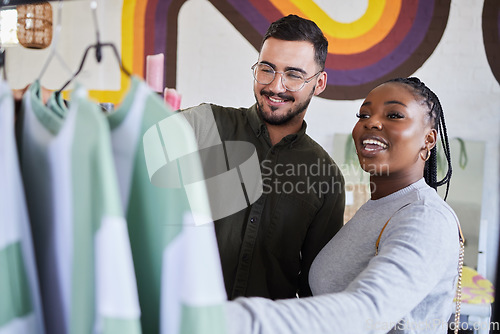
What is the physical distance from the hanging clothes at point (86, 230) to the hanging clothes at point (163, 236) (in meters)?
0.04

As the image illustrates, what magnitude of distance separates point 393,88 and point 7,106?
95 cm

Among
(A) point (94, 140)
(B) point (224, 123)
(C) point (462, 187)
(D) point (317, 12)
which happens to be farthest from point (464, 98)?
(A) point (94, 140)

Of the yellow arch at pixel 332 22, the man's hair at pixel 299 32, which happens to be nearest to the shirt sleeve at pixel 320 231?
the man's hair at pixel 299 32

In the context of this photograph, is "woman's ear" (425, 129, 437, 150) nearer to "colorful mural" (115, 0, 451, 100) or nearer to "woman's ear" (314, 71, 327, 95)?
"woman's ear" (314, 71, 327, 95)

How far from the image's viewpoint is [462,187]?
10.0ft

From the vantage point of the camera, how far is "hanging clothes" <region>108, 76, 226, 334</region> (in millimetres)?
471

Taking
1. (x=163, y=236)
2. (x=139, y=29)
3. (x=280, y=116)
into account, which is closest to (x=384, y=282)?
(x=163, y=236)

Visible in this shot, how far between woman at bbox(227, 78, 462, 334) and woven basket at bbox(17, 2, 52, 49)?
7.51ft

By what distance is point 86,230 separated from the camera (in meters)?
0.47

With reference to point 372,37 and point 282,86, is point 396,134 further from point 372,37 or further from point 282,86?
point 372,37

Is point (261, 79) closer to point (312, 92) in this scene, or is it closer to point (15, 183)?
point (312, 92)

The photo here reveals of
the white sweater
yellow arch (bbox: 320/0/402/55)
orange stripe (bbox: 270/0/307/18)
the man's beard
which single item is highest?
orange stripe (bbox: 270/0/307/18)

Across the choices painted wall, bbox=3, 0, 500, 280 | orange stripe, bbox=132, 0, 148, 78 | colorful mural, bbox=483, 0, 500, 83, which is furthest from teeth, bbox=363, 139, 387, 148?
orange stripe, bbox=132, 0, 148, 78

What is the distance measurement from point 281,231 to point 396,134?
1.83 feet
